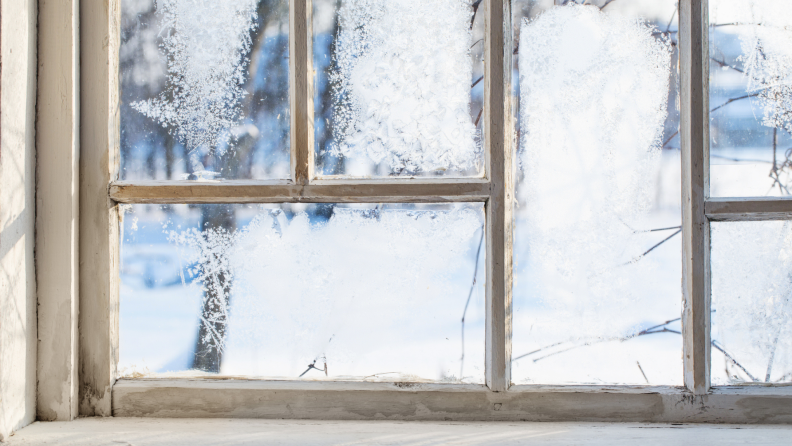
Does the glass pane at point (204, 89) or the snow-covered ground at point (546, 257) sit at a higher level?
the glass pane at point (204, 89)

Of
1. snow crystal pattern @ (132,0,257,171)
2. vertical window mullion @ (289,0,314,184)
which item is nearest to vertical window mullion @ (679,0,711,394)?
vertical window mullion @ (289,0,314,184)

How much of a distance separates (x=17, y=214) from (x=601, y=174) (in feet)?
3.82

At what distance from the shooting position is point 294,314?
0.95 meters

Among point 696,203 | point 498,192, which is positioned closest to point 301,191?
point 498,192

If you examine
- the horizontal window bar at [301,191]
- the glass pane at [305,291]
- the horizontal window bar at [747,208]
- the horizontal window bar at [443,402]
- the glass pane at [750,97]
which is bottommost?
the horizontal window bar at [443,402]

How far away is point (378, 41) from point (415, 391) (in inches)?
29.4

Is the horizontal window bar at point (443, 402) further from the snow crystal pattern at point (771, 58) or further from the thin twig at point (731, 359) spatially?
the snow crystal pattern at point (771, 58)

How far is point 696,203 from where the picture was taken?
896 mm

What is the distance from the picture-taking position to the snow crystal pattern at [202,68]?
3.13ft

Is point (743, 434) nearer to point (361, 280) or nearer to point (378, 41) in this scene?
point (361, 280)

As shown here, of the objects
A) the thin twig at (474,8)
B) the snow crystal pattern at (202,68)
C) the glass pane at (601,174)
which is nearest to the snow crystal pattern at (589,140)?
the glass pane at (601,174)

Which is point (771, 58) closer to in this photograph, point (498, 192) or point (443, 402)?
point (498, 192)

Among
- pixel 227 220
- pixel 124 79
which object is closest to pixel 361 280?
pixel 227 220

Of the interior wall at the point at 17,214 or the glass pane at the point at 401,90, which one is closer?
the interior wall at the point at 17,214
